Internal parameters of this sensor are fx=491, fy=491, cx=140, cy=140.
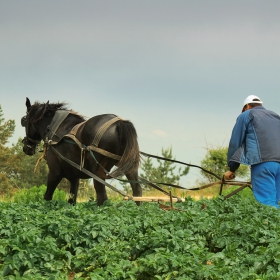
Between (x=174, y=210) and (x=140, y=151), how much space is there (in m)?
1.64

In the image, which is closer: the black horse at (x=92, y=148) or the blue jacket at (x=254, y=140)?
the blue jacket at (x=254, y=140)

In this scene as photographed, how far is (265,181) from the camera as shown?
6.43 meters

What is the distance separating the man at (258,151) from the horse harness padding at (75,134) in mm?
1929

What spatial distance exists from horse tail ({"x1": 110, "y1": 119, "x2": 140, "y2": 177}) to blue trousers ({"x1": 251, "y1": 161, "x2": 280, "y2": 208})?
73.8 inches

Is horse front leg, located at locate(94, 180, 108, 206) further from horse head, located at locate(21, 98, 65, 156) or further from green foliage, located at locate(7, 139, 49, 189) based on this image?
green foliage, located at locate(7, 139, 49, 189)

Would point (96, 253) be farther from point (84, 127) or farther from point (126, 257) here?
point (84, 127)

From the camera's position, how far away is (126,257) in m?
4.62

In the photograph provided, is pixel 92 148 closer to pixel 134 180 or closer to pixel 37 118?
pixel 134 180

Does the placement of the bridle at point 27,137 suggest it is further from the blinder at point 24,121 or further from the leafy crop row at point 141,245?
the leafy crop row at point 141,245

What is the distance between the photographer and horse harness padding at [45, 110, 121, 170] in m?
7.47

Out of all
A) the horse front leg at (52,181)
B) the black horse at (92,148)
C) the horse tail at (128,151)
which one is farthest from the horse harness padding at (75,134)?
the horse front leg at (52,181)

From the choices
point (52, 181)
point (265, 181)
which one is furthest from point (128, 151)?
point (265, 181)

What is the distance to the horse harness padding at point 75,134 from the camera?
7.47m

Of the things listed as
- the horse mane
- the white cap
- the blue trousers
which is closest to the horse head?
the horse mane
